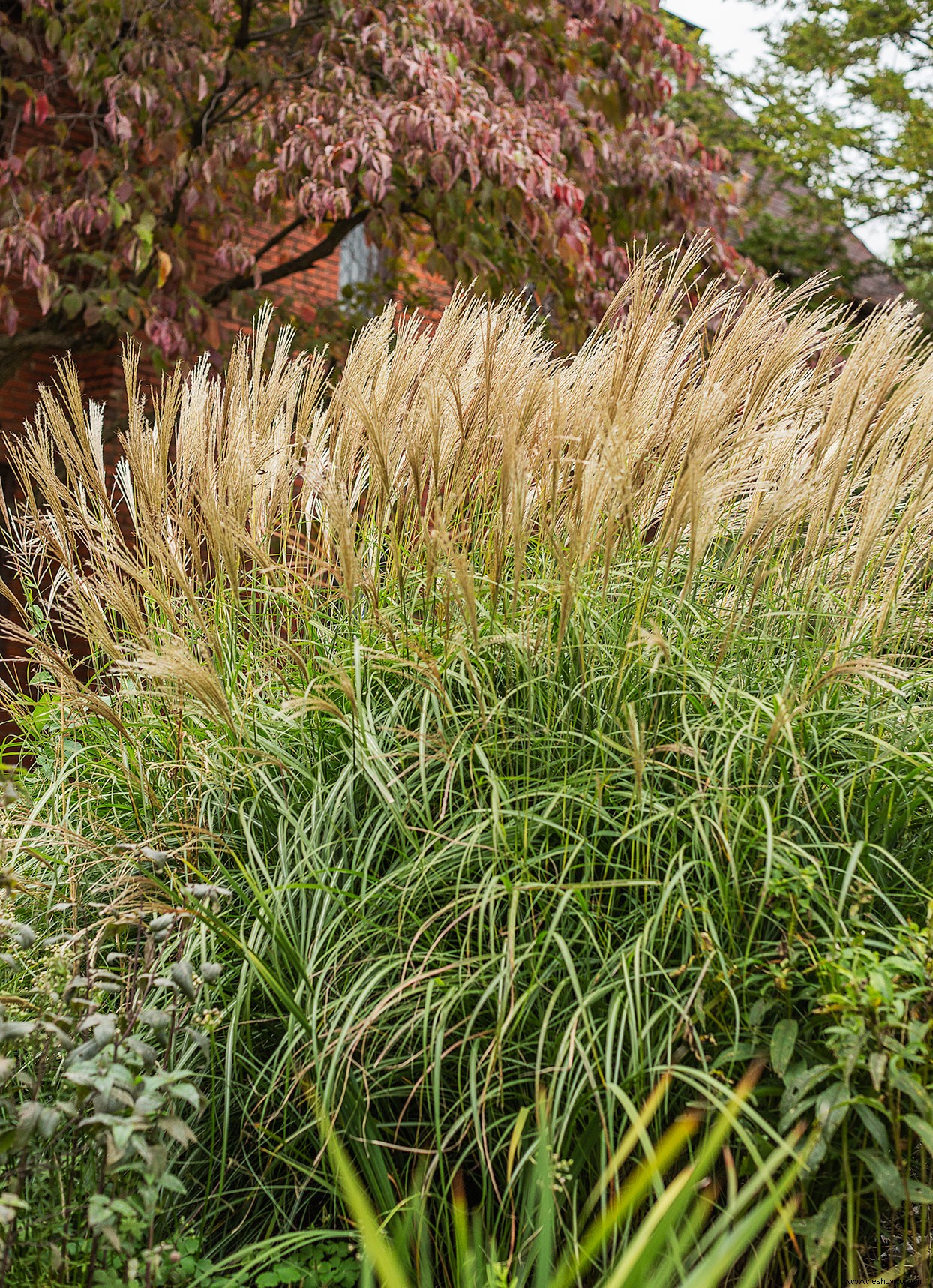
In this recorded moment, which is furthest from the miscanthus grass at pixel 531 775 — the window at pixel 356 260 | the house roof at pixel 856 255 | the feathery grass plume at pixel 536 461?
the house roof at pixel 856 255

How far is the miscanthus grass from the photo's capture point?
6.89 ft

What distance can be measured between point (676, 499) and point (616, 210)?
19.9 ft

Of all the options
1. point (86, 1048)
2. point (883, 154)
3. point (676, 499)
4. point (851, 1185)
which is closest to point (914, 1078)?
point (851, 1185)

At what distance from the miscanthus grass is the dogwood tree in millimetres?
3091

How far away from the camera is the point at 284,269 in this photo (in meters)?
7.54

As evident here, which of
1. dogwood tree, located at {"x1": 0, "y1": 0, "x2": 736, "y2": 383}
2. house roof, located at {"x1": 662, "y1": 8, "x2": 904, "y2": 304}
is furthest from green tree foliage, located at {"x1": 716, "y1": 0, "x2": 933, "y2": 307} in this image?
dogwood tree, located at {"x1": 0, "y1": 0, "x2": 736, "y2": 383}

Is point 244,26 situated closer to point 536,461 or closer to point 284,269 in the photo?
point 284,269

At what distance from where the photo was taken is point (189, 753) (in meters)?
2.86

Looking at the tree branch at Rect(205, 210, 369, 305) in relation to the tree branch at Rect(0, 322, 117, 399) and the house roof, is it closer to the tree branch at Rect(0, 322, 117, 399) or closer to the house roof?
the tree branch at Rect(0, 322, 117, 399)

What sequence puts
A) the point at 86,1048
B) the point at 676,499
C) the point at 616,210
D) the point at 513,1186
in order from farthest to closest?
1. the point at 616,210
2. the point at 676,499
3. the point at 513,1186
4. the point at 86,1048

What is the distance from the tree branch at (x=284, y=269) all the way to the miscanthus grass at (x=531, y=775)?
13.2 ft

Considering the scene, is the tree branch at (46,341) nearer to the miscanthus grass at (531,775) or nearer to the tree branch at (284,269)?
the tree branch at (284,269)

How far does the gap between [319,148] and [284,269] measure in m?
1.51

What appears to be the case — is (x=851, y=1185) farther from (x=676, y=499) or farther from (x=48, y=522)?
(x=48, y=522)
